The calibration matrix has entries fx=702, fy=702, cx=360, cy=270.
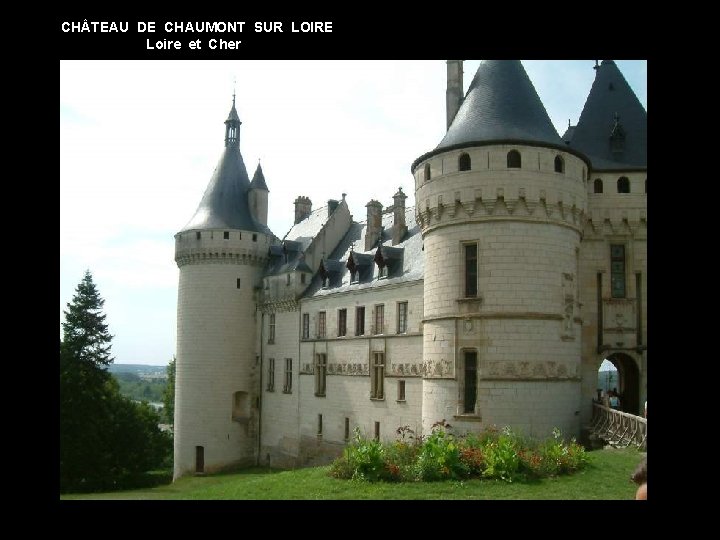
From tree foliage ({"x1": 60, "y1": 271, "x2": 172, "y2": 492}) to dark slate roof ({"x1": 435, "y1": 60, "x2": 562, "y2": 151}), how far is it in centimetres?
3213

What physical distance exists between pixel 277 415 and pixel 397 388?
12.7 metres

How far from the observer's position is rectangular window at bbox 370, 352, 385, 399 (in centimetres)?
3278

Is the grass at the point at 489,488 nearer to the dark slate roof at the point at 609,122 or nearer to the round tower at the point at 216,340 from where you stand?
the dark slate roof at the point at 609,122

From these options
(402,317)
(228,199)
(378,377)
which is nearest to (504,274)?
(402,317)

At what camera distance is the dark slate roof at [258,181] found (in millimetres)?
46634

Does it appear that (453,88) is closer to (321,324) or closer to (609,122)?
(609,122)

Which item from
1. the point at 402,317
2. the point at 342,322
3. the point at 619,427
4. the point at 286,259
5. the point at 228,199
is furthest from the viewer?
the point at 228,199

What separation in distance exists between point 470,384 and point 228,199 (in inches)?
1044

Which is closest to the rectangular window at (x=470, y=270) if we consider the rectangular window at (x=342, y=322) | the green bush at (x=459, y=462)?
the green bush at (x=459, y=462)

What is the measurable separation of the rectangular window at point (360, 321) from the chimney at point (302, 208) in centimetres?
1547

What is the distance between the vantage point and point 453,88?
96.0ft

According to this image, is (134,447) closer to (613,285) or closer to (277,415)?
(277,415)

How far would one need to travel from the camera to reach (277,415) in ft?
137
